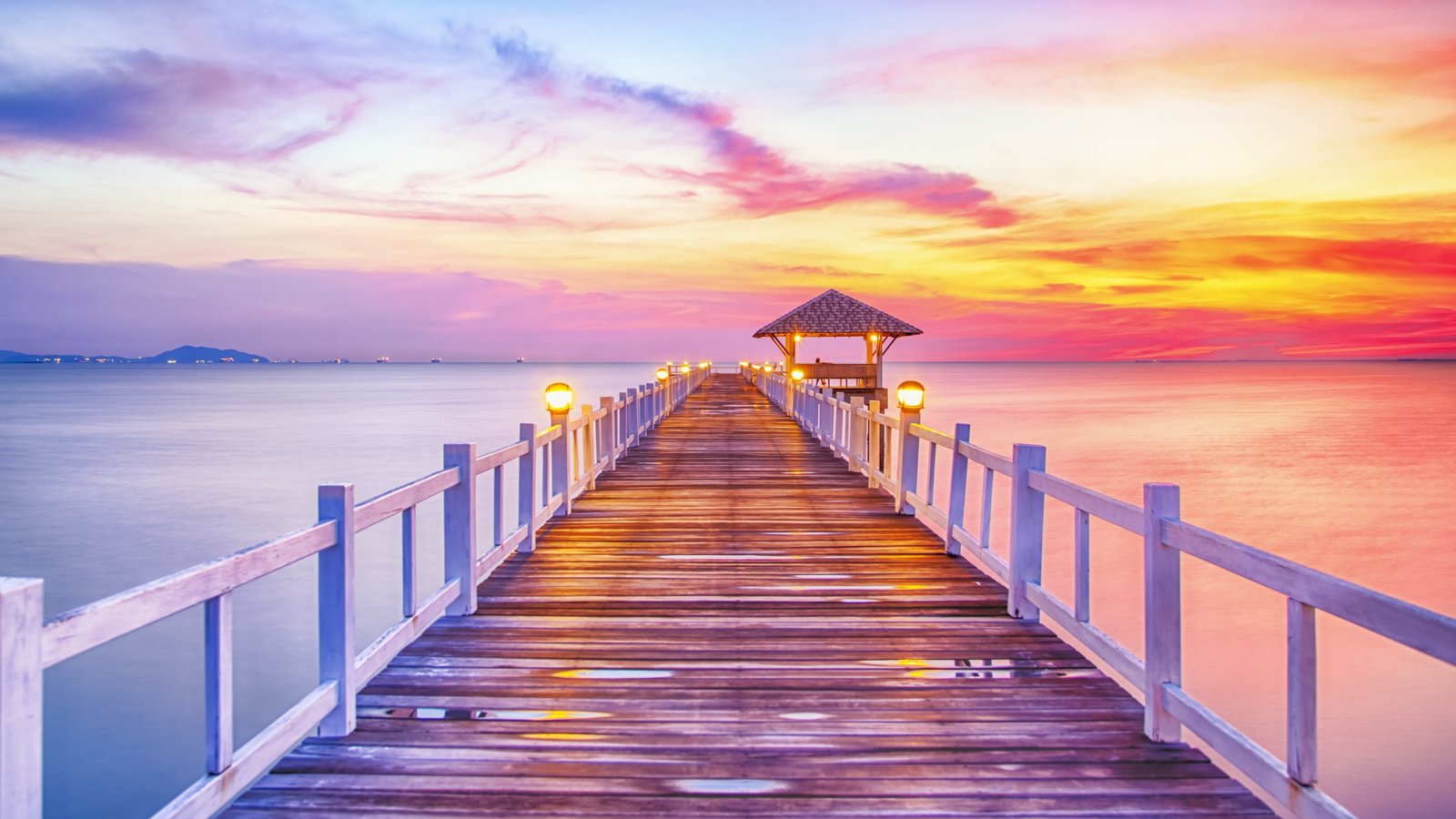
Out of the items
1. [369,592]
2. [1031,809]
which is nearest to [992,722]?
[1031,809]

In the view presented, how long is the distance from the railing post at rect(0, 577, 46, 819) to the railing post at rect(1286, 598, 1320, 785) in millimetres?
3685

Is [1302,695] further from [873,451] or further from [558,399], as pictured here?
[873,451]

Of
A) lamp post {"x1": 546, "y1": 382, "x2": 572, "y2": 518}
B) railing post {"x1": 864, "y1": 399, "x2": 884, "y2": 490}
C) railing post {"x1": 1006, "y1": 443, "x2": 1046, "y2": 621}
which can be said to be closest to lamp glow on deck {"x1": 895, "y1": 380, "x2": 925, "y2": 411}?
railing post {"x1": 864, "y1": 399, "x2": 884, "y2": 490}

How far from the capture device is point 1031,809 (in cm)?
322

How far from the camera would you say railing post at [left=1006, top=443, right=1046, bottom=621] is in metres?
5.59

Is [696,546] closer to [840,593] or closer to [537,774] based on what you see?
[840,593]

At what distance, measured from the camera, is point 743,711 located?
4.11m

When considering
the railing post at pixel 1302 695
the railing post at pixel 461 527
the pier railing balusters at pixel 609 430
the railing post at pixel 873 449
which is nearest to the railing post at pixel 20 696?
the railing post at pixel 461 527

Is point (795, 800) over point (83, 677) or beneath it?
over

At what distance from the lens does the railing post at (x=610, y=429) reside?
12.4 m

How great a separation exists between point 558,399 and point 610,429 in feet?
6.49

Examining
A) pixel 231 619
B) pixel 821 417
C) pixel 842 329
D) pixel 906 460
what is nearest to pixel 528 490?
pixel 231 619

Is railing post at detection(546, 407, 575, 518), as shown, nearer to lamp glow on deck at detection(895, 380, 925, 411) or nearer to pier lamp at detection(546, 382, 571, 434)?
pier lamp at detection(546, 382, 571, 434)

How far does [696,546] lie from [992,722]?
4151 mm
